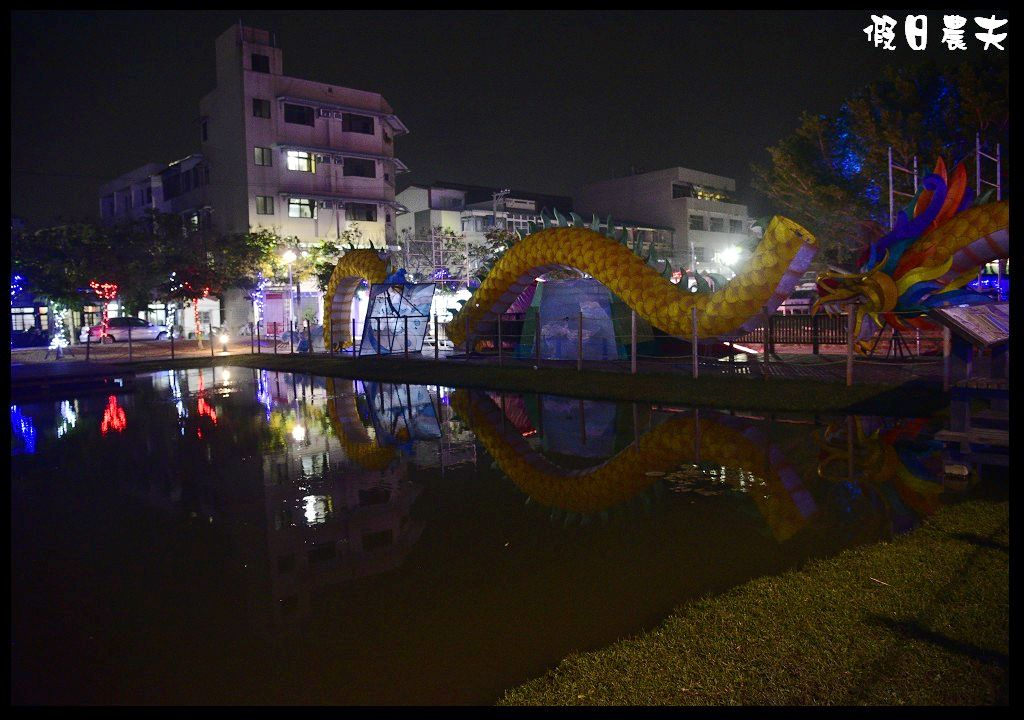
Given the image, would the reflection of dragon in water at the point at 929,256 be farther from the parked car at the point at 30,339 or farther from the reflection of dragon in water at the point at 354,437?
the parked car at the point at 30,339

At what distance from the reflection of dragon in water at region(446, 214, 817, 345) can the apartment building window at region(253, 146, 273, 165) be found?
2988cm

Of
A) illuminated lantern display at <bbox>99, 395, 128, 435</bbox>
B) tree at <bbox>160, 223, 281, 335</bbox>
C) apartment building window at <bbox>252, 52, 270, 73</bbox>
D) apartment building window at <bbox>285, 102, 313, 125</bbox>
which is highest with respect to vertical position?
apartment building window at <bbox>252, 52, 270, 73</bbox>

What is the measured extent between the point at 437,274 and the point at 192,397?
24826 millimetres

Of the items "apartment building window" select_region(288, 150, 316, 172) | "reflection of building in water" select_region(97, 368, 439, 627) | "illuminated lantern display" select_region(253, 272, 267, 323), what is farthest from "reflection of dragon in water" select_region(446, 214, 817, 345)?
"apartment building window" select_region(288, 150, 316, 172)

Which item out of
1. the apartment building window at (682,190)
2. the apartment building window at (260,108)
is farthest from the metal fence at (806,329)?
the apartment building window at (682,190)

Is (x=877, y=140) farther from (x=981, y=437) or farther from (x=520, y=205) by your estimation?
(x=520, y=205)

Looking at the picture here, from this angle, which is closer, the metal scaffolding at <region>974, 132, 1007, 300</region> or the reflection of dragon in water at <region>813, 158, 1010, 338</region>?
the reflection of dragon in water at <region>813, 158, 1010, 338</region>

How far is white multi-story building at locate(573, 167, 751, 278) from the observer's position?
209 feet

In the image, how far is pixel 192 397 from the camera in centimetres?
1527

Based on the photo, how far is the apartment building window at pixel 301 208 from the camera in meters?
46.3

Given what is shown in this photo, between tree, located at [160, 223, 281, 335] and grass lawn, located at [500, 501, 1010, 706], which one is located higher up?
tree, located at [160, 223, 281, 335]

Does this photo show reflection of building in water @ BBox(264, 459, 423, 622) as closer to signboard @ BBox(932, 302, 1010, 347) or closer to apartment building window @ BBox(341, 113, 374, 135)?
signboard @ BBox(932, 302, 1010, 347)

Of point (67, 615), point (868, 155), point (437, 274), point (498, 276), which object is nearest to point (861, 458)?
point (67, 615)

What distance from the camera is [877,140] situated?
28.6 meters
